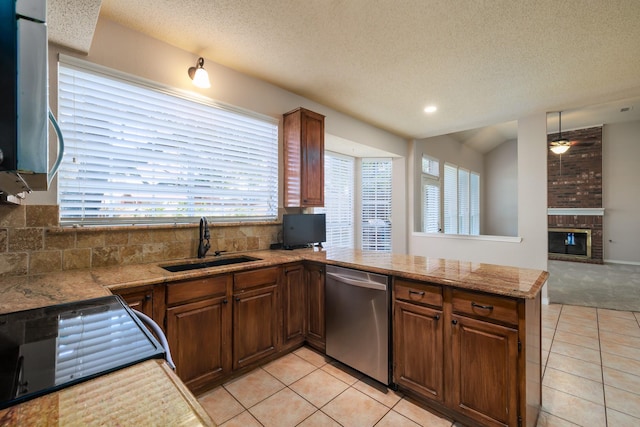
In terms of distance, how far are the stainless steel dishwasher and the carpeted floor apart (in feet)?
11.8

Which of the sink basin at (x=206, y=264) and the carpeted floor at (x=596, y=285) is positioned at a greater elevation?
the sink basin at (x=206, y=264)

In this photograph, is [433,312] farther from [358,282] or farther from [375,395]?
[375,395]

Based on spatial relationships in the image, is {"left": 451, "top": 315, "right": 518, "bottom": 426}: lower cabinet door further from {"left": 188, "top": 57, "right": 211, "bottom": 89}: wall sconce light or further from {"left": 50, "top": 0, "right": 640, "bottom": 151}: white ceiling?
{"left": 188, "top": 57, "right": 211, "bottom": 89}: wall sconce light

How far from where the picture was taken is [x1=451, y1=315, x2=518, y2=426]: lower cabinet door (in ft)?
4.95

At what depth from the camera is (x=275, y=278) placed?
2.42m

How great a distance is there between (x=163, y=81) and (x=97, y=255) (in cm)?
149

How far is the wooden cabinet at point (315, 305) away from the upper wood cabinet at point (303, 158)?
2.69ft

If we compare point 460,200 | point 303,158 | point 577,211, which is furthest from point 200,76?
point 577,211

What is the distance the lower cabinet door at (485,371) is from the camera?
1509 mm

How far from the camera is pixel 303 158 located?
3.05m

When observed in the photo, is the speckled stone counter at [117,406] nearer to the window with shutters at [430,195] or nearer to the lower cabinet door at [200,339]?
the lower cabinet door at [200,339]

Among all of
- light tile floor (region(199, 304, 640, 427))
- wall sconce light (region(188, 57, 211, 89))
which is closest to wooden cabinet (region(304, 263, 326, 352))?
light tile floor (region(199, 304, 640, 427))

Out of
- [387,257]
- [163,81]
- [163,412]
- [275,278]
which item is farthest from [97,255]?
[387,257]

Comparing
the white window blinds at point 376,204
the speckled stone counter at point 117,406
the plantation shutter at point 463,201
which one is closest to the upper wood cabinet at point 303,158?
the white window blinds at point 376,204
